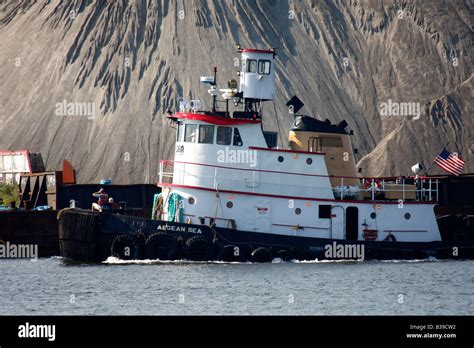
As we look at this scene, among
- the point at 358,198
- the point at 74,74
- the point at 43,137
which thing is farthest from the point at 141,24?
the point at 358,198

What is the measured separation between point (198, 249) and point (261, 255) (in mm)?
2030

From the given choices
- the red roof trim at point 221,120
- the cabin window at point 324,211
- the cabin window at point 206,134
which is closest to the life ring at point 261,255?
the cabin window at point 324,211

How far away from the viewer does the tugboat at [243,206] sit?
109 feet

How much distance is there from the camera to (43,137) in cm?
6731

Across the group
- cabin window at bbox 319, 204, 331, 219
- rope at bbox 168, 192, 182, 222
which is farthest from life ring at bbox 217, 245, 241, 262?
cabin window at bbox 319, 204, 331, 219

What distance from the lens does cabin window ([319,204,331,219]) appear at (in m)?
34.3

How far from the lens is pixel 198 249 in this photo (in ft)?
109

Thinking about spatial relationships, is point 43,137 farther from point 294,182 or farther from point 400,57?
point 294,182

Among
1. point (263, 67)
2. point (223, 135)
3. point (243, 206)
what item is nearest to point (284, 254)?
point (243, 206)

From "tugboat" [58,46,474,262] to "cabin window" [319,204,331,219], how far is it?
0.11ft

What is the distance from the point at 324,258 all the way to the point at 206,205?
168 inches

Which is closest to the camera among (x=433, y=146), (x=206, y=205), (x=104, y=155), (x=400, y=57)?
(x=206, y=205)

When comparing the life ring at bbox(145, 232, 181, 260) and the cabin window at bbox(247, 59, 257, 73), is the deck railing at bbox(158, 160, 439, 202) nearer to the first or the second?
the life ring at bbox(145, 232, 181, 260)

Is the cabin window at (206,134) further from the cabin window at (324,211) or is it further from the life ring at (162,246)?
the cabin window at (324,211)
